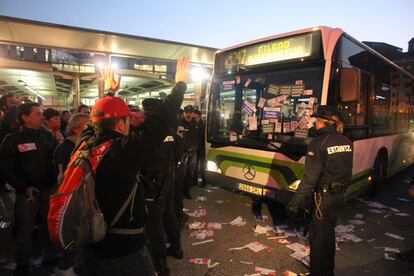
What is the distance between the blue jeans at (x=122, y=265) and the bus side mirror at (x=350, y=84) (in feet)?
12.9

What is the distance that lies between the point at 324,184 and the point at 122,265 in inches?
96.1

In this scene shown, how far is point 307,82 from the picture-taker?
16.5ft

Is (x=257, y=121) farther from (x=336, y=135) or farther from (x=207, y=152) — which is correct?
(x=336, y=135)

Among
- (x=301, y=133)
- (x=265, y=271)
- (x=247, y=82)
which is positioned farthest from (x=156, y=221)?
(x=247, y=82)

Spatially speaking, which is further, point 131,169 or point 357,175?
point 357,175

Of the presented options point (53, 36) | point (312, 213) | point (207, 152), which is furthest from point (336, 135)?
point (53, 36)

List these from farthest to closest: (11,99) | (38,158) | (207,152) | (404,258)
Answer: (207,152) → (11,99) → (404,258) → (38,158)

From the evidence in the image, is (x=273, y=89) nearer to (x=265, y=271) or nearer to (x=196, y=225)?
(x=196, y=225)

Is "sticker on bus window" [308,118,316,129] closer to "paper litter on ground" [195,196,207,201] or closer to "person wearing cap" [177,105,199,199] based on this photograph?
"person wearing cap" [177,105,199,199]

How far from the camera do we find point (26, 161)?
3.78 meters

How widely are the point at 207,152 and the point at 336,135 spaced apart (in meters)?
3.56

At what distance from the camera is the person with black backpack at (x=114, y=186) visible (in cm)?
172

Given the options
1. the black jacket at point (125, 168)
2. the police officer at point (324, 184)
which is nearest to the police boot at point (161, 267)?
the police officer at point (324, 184)

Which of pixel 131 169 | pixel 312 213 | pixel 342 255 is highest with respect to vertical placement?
pixel 131 169
